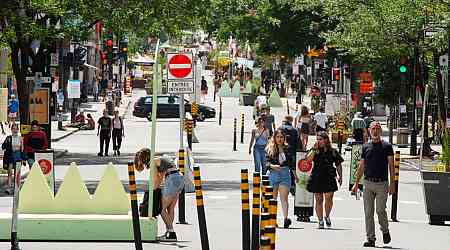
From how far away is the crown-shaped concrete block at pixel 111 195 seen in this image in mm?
18391

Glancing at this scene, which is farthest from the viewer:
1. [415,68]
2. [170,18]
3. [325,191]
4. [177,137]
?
[177,137]

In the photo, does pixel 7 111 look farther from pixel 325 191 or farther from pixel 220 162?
pixel 325 191

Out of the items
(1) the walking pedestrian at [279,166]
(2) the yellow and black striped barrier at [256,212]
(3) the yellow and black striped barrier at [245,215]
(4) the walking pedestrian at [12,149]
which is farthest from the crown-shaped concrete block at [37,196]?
(4) the walking pedestrian at [12,149]

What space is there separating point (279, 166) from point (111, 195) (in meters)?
2.90

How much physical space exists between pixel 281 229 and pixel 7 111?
4058 cm

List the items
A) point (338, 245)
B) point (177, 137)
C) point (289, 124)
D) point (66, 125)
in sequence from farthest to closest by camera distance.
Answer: point (66, 125), point (177, 137), point (289, 124), point (338, 245)

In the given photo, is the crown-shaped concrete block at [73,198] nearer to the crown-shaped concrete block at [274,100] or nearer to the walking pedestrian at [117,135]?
the walking pedestrian at [117,135]

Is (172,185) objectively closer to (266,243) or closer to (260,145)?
(266,243)

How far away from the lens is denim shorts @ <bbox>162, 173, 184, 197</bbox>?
59.7ft

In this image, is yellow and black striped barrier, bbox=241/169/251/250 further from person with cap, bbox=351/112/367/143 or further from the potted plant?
person with cap, bbox=351/112/367/143

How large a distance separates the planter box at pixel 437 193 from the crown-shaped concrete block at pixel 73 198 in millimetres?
6019

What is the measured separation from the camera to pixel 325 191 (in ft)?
65.1

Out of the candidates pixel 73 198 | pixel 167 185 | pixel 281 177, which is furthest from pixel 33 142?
pixel 167 185

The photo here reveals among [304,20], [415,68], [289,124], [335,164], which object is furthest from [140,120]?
[335,164]
